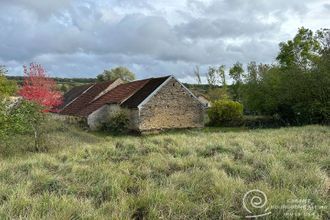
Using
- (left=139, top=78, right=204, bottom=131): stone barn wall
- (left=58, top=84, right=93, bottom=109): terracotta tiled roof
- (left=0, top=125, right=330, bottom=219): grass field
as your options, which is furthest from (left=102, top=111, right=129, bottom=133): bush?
(left=0, top=125, right=330, bottom=219): grass field

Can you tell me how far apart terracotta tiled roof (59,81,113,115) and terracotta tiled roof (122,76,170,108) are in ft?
23.0

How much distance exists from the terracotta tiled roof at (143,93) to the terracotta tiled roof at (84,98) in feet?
23.0

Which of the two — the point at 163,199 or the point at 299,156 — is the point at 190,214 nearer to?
the point at 163,199

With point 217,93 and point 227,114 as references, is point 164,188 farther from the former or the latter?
point 217,93

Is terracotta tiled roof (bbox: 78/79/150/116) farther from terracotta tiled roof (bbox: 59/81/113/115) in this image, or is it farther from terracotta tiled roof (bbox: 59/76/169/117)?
terracotta tiled roof (bbox: 59/81/113/115)

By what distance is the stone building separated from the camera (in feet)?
96.2

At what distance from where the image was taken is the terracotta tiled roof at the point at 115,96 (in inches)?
1273

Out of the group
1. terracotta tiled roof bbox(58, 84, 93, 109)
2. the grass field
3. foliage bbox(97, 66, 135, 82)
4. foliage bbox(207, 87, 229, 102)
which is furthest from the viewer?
foliage bbox(97, 66, 135, 82)

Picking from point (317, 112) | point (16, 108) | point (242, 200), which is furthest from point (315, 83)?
point (242, 200)

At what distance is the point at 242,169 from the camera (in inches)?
326

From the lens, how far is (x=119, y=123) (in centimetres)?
3038

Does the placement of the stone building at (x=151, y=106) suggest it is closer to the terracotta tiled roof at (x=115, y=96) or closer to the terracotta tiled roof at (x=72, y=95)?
the terracotta tiled roof at (x=115, y=96)

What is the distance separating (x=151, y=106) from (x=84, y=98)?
12.0 m

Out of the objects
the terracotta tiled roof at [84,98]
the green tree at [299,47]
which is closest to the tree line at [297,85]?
the green tree at [299,47]
